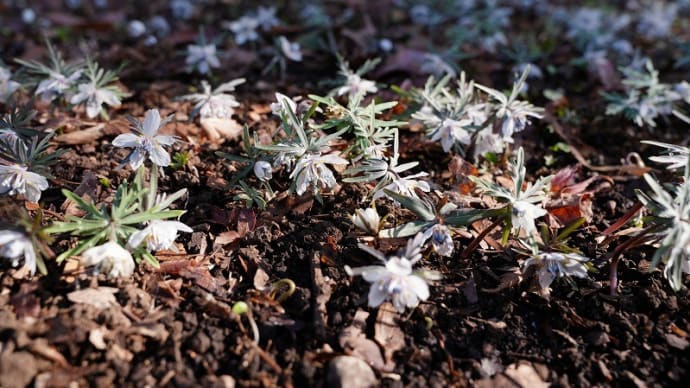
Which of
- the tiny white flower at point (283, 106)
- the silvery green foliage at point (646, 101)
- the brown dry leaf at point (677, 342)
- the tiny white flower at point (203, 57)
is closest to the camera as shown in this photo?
the brown dry leaf at point (677, 342)

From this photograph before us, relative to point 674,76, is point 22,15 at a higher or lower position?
higher

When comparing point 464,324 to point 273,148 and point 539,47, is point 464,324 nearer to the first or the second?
point 273,148

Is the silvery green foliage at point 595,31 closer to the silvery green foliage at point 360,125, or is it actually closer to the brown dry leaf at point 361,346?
the silvery green foliage at point 360,125

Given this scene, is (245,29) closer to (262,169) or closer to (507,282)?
(262,169)

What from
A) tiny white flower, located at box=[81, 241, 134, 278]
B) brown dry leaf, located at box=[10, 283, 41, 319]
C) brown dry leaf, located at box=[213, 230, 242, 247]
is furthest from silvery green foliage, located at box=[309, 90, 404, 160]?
brown dry leaf, located at box=[10, 283, 41, 319]

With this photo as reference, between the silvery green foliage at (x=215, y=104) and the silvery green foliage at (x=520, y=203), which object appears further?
the silvery green foliage at (x=215, y=104)

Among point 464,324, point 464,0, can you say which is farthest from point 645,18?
point 464,324

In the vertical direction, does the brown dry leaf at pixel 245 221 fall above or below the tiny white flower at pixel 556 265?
above

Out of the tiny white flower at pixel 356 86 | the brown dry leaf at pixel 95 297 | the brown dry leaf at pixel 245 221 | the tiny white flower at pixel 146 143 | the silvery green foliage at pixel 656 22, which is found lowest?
the silvery green foliage at pixel 656 22

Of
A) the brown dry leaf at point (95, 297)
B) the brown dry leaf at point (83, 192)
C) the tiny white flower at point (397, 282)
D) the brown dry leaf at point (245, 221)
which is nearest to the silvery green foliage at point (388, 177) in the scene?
the tiny white flower at point (397, 282)
